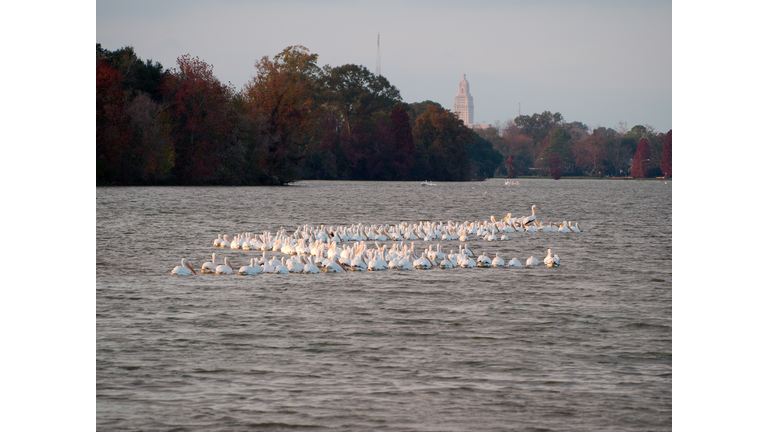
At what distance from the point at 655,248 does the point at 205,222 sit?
22.1 meters

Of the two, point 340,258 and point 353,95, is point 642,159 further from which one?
point 340,258

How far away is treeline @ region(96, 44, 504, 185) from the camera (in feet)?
231

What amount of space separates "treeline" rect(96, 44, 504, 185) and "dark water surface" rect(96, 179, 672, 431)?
4954 cm

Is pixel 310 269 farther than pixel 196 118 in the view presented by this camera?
No

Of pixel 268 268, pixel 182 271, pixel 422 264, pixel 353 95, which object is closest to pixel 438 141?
pixel 353 95

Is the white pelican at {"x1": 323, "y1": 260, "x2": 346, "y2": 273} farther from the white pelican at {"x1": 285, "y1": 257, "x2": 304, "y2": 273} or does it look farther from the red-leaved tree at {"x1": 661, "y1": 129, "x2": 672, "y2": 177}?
the red-leaved tree at {"x1": 661, "y1": 129, "x2": 672, "y2": 177}

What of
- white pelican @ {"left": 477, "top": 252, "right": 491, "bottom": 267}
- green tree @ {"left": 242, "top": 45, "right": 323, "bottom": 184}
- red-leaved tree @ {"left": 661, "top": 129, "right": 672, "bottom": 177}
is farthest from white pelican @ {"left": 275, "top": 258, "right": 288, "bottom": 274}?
red-leaved tree @ {"left": 661, "top": 129, "right": 672, "bottom": 177}

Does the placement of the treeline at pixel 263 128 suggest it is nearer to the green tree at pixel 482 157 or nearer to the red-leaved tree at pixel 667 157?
the green tree at pixel 482 157

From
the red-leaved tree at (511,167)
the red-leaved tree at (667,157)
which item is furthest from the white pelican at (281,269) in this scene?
the red-leaved tree at (511,167)

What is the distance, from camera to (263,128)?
89.6 m

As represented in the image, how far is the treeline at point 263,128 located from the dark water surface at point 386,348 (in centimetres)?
4954

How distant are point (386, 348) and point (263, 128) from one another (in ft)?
261

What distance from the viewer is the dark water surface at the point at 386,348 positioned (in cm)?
955
